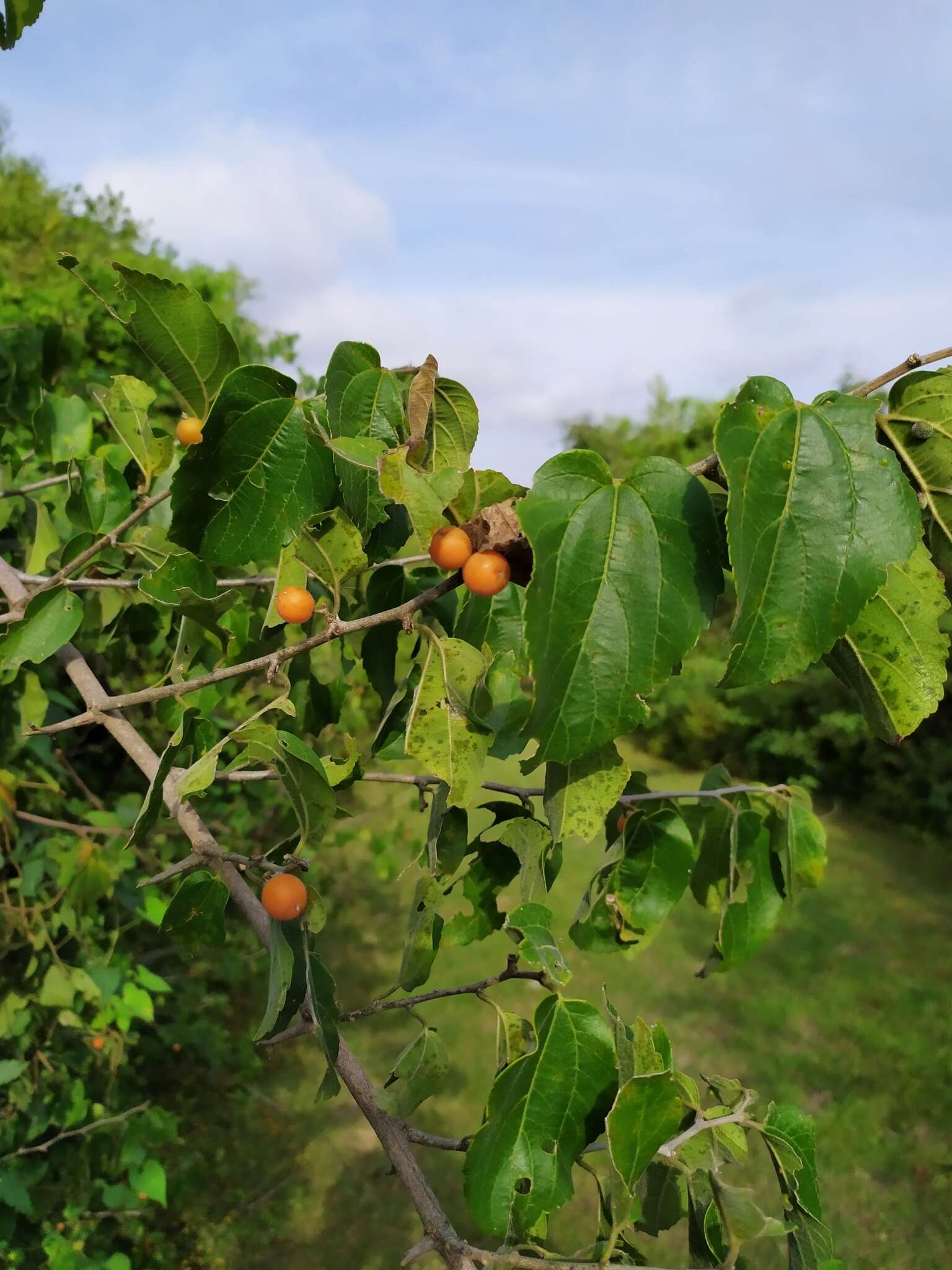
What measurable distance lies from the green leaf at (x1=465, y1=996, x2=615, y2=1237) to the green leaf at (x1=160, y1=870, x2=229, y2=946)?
13.6 inches

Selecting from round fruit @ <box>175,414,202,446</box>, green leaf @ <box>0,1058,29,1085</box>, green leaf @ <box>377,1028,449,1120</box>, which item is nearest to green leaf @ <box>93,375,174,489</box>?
round fruit @ <box>175,414,202,446</box>

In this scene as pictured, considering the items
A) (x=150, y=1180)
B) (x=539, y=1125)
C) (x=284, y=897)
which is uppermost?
(x=284, y=897)

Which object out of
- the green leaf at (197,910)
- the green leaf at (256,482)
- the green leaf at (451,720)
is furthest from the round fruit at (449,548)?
the green leaf at (197,910)

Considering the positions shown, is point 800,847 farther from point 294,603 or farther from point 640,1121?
point 294,603

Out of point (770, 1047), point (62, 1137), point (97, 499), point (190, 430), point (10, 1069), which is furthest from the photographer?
point (770, 1047)

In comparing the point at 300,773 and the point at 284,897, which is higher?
the point at 300,773

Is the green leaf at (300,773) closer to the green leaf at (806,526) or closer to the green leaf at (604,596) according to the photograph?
the green leaf at (604,596)

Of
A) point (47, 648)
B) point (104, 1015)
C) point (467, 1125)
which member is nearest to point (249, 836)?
point (467, 1125)

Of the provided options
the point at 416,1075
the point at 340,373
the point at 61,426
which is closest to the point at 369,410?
the point at 340,373

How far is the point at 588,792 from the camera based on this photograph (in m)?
0.88

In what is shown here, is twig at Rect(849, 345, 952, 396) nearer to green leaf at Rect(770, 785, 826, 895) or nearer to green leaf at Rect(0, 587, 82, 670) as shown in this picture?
green leaf at Rect(770, 785, 826, 895)

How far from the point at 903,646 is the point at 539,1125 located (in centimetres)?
54

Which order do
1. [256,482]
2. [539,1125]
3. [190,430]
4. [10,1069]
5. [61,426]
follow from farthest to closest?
1. [10,1069]
2. [61,426]
3. [190,430]
4. [256,482]
5. [539,1125]

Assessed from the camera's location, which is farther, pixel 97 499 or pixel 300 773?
pixel 97 499
